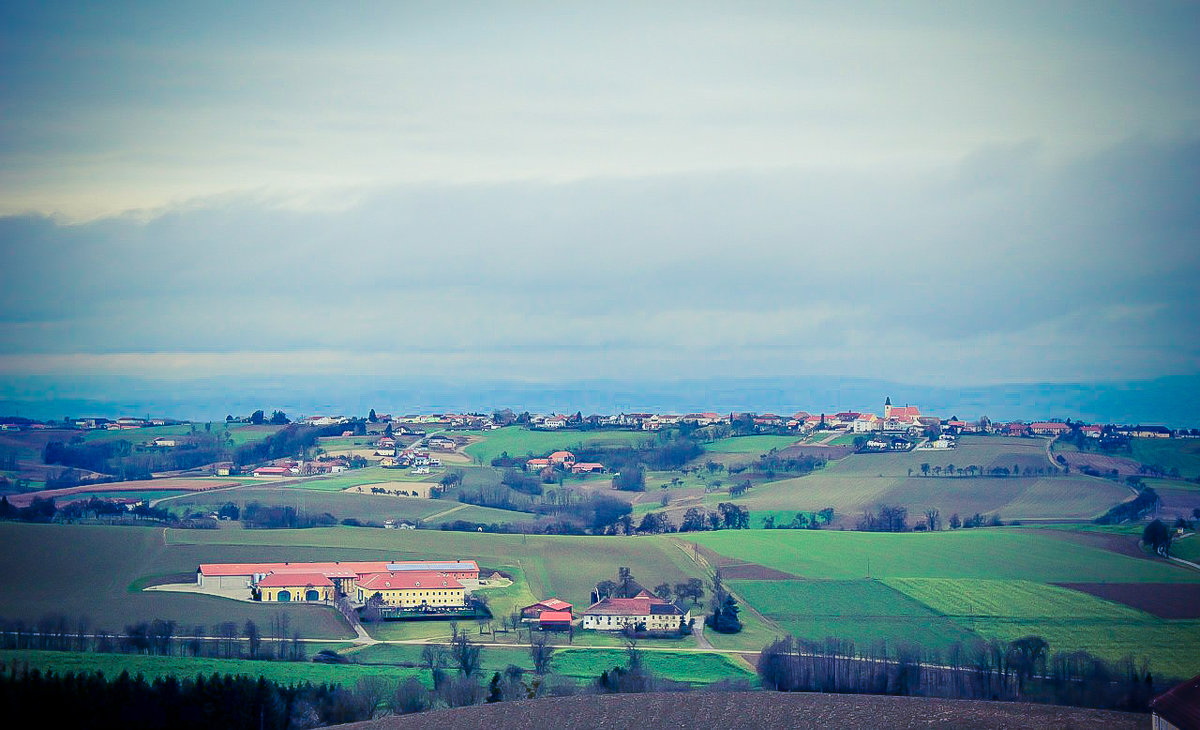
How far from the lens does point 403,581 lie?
2542 centimetres

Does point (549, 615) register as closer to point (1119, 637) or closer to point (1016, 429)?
point (1119, 637)

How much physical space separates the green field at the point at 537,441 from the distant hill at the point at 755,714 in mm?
22350

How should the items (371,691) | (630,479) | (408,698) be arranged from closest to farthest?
1. (408,698)
2. (371,691)
3. (630,479)

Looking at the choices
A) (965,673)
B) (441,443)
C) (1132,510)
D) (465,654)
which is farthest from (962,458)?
(465,654)

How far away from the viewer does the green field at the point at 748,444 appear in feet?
133

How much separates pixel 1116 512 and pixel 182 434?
93.8 feet

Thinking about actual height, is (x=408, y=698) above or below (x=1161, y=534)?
below

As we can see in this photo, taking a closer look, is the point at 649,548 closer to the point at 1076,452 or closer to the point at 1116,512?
the point at 1116,512

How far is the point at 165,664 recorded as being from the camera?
66.8 feet

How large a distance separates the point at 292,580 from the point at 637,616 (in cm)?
791

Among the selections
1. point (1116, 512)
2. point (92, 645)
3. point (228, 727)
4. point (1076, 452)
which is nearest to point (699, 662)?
point (228, 727)

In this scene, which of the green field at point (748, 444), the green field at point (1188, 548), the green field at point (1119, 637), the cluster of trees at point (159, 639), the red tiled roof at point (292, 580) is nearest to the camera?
the green field at point (1119, 637)

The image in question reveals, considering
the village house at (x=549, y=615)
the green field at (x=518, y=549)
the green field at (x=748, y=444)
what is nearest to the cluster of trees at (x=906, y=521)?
the green field at (x=518, y=549)

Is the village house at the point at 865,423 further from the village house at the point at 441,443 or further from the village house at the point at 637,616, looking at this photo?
the village house at the point at 637,616
